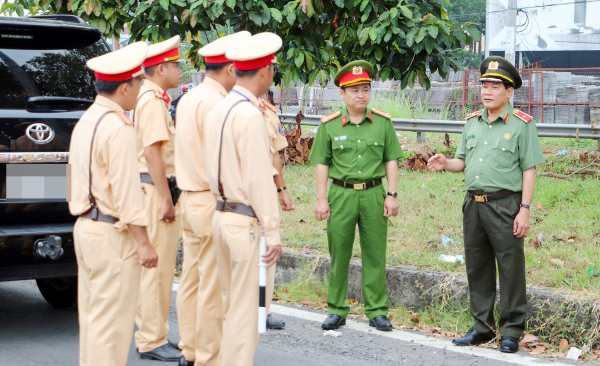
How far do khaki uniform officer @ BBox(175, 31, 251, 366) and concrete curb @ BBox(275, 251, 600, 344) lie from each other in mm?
1897

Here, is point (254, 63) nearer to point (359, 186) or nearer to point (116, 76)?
point (116, 76)

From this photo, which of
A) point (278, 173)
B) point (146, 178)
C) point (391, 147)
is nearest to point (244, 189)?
point (146, 178)

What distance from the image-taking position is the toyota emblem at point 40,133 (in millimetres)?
4742

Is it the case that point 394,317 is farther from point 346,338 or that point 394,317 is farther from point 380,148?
point 380,148

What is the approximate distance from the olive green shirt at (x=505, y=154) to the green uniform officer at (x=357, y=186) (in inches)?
28.0

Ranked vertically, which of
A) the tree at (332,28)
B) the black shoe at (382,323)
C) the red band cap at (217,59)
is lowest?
the black shoe at (382,323)

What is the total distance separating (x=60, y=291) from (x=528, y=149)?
3.84m

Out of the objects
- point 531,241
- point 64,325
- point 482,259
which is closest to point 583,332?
point 482,259

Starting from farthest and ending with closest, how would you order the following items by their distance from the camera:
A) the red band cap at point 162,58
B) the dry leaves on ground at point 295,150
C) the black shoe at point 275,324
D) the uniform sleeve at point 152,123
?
the dry leaves on ground at point 295,150 < the black shoe at point 275,324 < the red band cap at point 162,58 < the uniform sleeve at point 152,123

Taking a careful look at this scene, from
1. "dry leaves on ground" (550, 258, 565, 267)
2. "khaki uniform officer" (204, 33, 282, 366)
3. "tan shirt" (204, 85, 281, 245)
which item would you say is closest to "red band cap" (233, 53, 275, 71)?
"khaki uniform officer" (204, 33, 282, 366)

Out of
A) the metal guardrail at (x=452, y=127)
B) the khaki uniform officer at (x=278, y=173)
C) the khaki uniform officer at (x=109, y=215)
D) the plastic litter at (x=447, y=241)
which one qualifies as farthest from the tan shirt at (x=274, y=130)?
the metal guardrail at (x=452, y=127)

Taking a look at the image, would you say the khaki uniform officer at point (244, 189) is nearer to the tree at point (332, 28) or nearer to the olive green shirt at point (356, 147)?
the olive green shirt at point (356, 147)

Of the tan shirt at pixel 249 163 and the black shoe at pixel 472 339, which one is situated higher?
the tan shirt at pixel 249 163

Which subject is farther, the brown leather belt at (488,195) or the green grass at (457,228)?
the green grass at (457,228)
